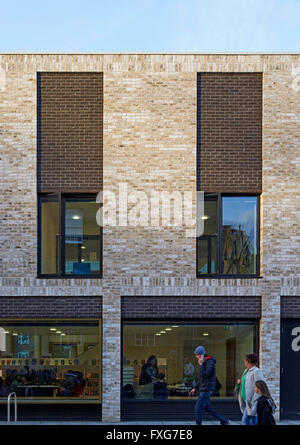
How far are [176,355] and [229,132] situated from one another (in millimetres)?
5787

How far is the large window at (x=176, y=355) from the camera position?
12.8m

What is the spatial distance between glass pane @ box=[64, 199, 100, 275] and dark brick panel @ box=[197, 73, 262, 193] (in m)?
2.87

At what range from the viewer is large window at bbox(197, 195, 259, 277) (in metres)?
13.1

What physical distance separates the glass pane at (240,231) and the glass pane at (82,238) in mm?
3278

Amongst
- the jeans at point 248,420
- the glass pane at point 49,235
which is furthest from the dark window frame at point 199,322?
the jeans at point 248,420

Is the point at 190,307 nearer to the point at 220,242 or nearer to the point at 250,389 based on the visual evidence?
the point at 220,242

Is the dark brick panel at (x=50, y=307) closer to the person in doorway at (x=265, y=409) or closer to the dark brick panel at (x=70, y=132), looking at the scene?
the dark brick panel at (x=70, y=132)

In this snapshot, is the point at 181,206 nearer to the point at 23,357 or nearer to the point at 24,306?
the point at 24,306

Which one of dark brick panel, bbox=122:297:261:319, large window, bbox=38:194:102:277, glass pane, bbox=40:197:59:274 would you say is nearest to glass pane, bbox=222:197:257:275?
dark brick panel, bbox=122:297:261:319

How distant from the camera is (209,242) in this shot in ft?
43.0

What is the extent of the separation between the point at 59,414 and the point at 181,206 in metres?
5.91

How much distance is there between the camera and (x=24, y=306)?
12.8 metres

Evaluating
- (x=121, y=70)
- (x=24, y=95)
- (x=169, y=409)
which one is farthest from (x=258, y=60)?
(x=169, y=409)

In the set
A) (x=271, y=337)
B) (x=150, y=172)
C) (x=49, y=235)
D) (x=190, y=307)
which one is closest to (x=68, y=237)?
(x=49, y=235)
